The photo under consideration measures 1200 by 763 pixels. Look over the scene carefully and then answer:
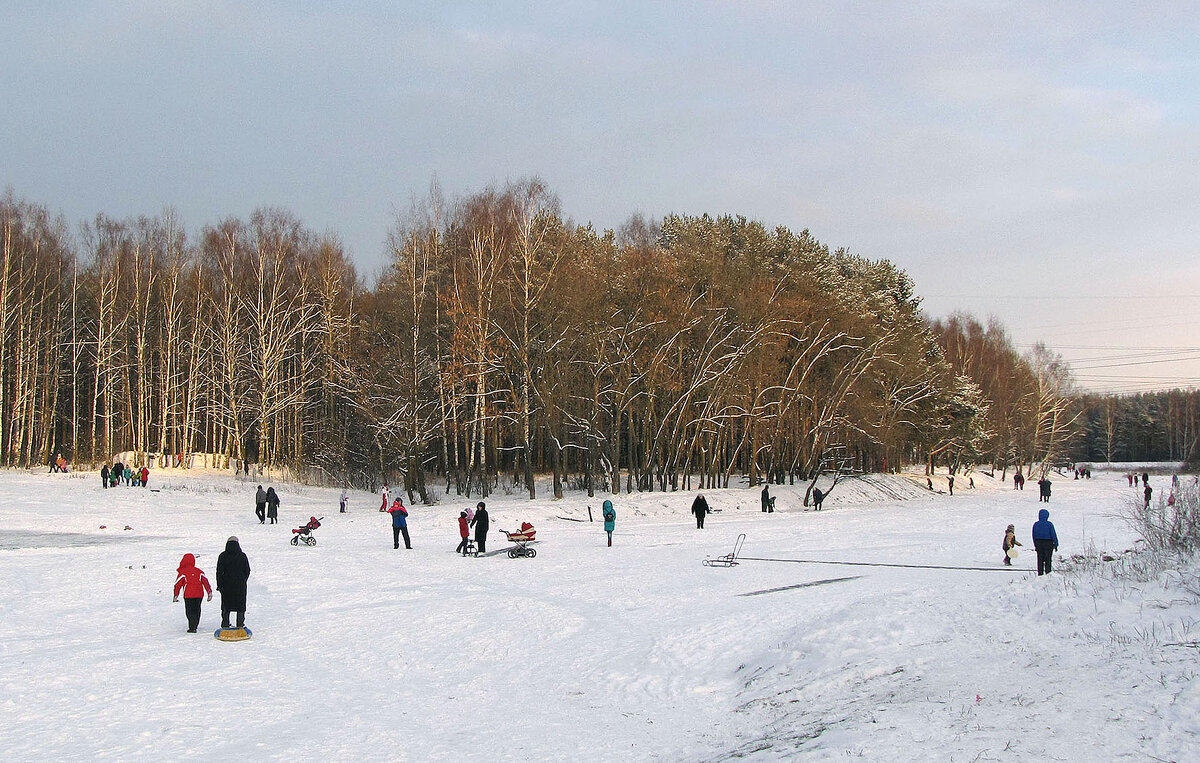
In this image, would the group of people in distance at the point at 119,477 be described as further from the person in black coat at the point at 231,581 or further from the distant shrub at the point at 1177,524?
the distant shrub at the point at 1177,524

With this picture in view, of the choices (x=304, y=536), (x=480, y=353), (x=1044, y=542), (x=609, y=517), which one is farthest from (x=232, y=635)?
(x=480, y=353)

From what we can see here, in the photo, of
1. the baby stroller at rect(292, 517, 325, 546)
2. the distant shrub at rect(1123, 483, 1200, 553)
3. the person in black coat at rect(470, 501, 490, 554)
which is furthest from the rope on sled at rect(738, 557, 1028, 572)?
the baby stroller at rect(292, 517, 325, 546)

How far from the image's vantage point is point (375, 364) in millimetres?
44281

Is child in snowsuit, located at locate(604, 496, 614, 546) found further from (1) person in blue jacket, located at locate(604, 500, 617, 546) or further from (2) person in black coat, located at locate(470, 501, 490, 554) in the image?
(2) person in black coat, located at locate(470, 501, 490, 554)

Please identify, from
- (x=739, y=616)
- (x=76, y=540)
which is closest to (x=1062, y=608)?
(x=739, y=616)

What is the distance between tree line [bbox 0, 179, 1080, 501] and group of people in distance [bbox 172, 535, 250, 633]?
993 inches

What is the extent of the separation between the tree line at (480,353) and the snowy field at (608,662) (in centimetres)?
2192

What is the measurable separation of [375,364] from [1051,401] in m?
68.5

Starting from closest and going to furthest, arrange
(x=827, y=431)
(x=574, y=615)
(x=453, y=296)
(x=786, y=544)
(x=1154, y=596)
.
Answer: (x=1154, y=596) → (x=574, y=615) → (x=786, y=544) → (x=453, y=296) → (x=827, y=431)

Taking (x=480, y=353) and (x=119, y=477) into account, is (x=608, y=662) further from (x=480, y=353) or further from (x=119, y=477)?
→ (x=119, y=477)

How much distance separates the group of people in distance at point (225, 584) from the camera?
44.4 ft

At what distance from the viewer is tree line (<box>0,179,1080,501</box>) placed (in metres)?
42.6

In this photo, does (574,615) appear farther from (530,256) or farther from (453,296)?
(453,296)

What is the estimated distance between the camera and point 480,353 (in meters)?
41.5
